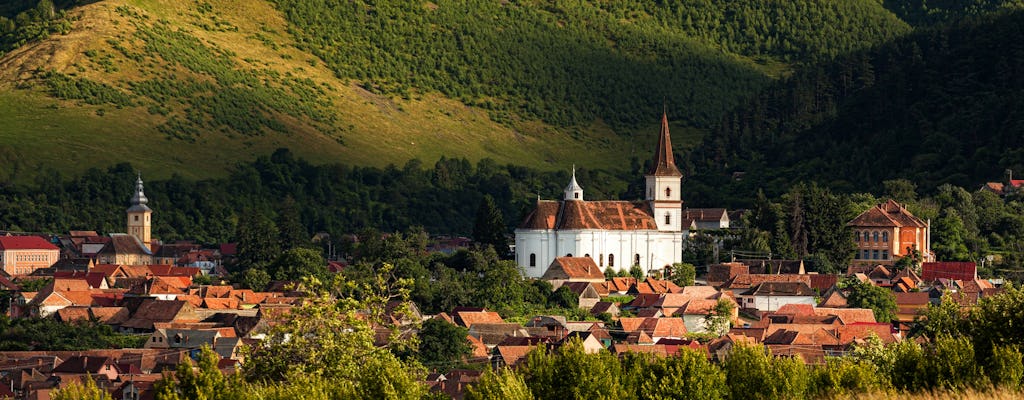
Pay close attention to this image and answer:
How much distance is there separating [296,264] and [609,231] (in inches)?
747

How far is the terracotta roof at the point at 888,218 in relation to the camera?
118 meters

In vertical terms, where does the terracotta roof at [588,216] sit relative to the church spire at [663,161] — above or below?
below

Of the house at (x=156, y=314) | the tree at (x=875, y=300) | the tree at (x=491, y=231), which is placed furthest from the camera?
the tree at (x=491, y=231)

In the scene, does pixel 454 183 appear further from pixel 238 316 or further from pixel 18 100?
pixel 238 316

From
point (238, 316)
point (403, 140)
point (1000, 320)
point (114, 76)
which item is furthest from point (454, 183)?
point (1000, 320)

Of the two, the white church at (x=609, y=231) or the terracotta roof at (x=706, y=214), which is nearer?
the white church at (x=609, y=231)

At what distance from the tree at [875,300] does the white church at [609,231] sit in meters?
19.7

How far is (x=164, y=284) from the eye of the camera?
4419 inches

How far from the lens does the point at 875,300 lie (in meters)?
99.4

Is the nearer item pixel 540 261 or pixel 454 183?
pixel 540 261

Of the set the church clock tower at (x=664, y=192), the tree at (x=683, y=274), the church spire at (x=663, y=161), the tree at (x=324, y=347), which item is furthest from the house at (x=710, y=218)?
the tree at (x=324, y=347)

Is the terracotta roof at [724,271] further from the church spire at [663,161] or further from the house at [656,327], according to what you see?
the house at [656,327]

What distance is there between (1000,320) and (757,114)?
120155 mm

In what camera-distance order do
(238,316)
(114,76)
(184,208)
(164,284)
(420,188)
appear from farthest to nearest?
(114,76) → (420,188) → (184,208) → (164,284) → (238,316)
